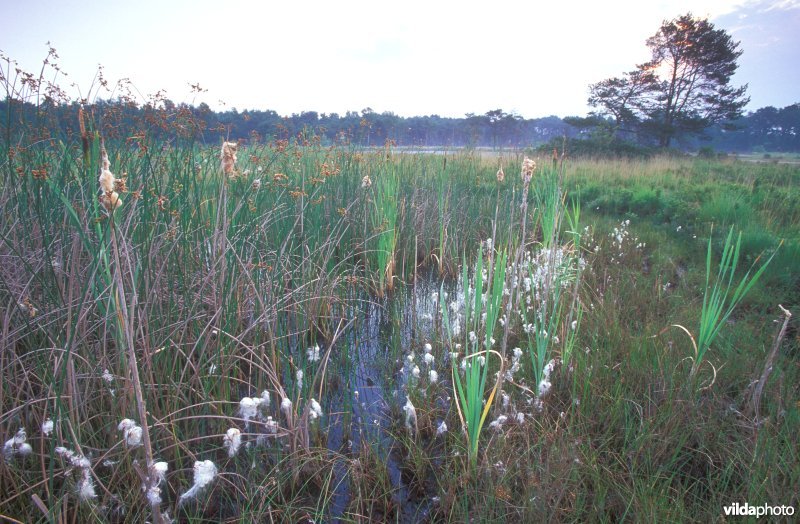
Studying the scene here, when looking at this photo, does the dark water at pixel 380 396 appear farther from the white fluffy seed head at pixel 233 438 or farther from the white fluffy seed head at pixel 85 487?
the white fluffy seed head at pixel 85 487

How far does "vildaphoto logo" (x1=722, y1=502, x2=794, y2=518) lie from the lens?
1444 millimetres

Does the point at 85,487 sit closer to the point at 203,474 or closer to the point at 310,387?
the point at 203,474

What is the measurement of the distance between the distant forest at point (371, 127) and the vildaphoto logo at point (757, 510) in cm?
201

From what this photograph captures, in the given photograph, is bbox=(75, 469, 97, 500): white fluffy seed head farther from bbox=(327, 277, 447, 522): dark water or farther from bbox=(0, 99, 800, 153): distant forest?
bbox=(0, 99, 800, 153): distant forest

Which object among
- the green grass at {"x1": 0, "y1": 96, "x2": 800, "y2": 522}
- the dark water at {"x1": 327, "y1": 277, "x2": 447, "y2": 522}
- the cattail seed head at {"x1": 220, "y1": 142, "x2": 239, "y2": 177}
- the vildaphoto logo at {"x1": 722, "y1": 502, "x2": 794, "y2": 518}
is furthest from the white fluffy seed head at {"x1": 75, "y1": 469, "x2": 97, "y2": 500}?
the vildaphoto logo at {"x1": 722, "y1": 502, "x2": 794, "y2": 518}

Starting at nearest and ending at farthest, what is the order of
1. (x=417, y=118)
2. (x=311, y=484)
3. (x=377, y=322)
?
(x=311, y=484) < (x=377, y=322) < (x=417, y=118)

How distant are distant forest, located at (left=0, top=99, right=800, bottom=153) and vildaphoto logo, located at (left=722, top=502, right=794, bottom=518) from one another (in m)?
2.01

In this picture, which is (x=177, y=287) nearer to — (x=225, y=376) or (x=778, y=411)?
(x=225, y=376)

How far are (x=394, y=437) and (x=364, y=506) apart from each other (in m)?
0.40

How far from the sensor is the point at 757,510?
1479mm

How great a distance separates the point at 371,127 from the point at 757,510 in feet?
21.3

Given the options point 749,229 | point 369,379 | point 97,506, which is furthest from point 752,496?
point 749,229

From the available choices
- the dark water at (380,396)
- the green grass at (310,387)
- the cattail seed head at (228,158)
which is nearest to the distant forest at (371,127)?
the green grass at (310,387)

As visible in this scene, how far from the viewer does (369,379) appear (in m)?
2.80
